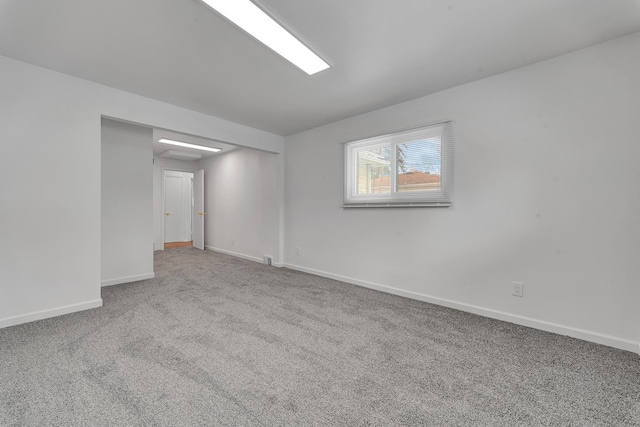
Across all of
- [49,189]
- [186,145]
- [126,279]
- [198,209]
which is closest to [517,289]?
[49,189]

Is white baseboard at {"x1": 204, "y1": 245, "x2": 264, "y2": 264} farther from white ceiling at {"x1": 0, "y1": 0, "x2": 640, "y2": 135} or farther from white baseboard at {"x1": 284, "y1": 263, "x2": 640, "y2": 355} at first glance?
white ceiling at {"x1": 0, "y1": 0, "x2": 640, "y2": 135}

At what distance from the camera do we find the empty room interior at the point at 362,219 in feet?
5.32

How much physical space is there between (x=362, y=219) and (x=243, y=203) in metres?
3.12

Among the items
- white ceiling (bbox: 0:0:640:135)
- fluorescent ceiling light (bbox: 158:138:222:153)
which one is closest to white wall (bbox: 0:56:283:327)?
white ceiling (bbox: 0:0:640:135)

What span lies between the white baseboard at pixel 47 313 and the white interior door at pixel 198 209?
4.25 meters

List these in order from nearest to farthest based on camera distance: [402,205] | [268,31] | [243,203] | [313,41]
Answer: [268,31], [313,41], [402,205], [243,203]

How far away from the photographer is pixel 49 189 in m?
2.62

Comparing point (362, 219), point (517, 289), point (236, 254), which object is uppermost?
point (362, 219)

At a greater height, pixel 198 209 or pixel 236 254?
pixel 198 209

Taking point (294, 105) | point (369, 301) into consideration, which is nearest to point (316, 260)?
point (369, 301)

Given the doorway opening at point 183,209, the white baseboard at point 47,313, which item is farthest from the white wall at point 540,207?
the doorway opening at point 183,209

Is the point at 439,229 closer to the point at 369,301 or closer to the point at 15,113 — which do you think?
the point at 369,301

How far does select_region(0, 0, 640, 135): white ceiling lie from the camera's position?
180 cm

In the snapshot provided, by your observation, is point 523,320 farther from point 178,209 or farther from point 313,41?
point 178,209
